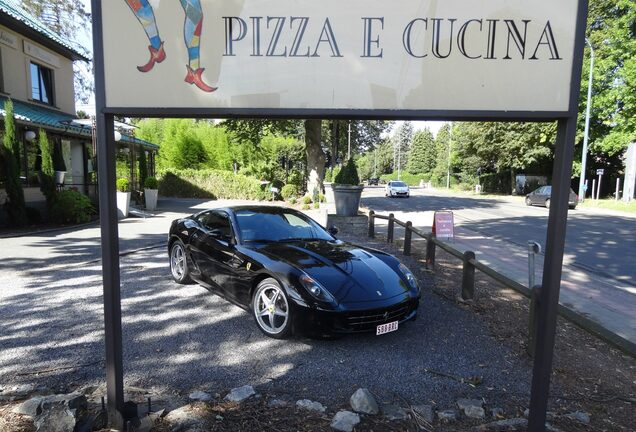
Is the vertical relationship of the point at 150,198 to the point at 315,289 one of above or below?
below

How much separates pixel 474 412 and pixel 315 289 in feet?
5.37

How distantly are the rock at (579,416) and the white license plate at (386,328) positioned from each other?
1.52 meters

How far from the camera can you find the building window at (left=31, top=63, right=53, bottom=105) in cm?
1615

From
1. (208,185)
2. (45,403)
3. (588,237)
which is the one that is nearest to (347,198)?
(588,237)

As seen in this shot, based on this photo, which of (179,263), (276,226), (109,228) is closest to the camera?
(109,228)

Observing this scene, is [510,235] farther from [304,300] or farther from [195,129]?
[195,129]

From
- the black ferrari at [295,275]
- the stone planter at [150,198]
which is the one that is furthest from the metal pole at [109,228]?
the stone planter at [150,198]

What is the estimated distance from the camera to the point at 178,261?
6090 millimetres

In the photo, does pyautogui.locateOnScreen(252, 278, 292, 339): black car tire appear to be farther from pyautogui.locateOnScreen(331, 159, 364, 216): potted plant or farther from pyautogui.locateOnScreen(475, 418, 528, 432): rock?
pyautogui.locateOnScreen(331, 159, 364, 216): potted plant

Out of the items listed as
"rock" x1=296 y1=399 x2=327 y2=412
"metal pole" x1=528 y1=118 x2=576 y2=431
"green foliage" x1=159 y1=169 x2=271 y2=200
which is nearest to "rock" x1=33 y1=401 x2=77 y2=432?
"rock" x1=296 y1=399 x2=327 y2=412

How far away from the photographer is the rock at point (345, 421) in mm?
2653

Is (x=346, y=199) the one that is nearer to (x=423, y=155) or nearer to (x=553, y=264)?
(x=553, y=264)

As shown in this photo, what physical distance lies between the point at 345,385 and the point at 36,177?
15.5m

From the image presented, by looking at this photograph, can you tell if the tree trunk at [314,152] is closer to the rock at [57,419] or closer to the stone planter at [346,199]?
the stone planter at [346,199]
